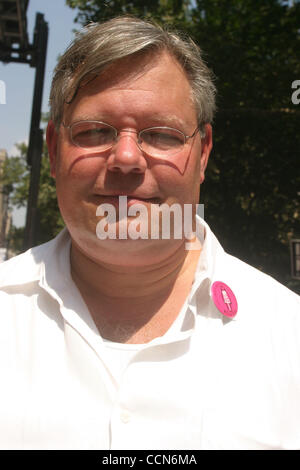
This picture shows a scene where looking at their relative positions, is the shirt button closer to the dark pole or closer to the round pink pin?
the round pink pin

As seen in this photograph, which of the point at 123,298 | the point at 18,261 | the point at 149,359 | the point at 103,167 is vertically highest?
the point at 103,167

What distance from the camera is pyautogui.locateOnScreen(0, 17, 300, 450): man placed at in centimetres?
144

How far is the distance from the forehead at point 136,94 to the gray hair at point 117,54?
0.11ft

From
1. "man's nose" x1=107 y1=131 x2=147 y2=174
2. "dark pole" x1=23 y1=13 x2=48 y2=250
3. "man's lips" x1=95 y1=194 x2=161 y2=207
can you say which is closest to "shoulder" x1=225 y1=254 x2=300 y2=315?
"man's lips" x1=95 y1=194 x2=161 y2=207

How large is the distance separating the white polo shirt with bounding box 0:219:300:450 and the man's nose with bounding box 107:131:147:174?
464mm

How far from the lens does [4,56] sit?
15.8 ft

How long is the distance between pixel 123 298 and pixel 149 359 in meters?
0.34

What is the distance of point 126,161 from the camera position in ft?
4.97

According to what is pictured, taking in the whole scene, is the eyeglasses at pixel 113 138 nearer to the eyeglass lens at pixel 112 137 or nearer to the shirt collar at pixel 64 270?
the eyeglass lens at pixel 112 137

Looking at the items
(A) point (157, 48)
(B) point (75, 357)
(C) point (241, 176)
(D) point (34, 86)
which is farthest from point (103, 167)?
(C) point (241, 176)

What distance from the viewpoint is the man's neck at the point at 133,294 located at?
1.71m

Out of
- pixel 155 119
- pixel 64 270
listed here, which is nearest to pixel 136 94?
pixel 155 119
